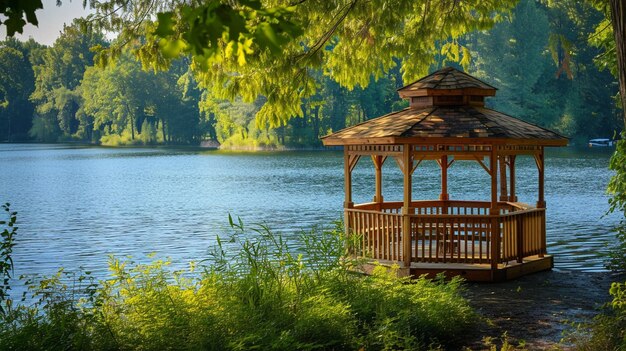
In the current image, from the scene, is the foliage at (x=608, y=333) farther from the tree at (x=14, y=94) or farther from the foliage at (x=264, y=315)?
the tree at (x=14, y=94)

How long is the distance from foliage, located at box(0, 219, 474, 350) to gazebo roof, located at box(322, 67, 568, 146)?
12.3 ft

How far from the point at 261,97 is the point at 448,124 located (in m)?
72.5

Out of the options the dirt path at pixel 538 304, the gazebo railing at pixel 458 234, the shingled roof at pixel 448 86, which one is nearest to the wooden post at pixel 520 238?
the gazebo railing at pixel 458 234

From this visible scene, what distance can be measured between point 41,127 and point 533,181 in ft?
353

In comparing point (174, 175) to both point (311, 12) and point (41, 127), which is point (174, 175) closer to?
point (311, 12)

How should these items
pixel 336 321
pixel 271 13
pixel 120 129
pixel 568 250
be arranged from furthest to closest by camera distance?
pixel 120 129
pixel 568 250
pixel 336 321
pixel 271 13

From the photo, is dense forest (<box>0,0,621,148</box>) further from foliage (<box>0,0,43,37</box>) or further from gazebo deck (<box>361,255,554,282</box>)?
foliage (<box>0,0,43,37</box>)

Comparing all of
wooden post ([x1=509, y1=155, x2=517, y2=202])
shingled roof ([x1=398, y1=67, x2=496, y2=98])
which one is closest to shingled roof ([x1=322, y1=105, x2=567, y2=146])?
shingled roof ([x1=398, y1=67, x2=496, y2=98])

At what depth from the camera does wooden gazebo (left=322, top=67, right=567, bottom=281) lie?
A: 13.8 m

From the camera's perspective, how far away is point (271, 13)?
4324 millimetres

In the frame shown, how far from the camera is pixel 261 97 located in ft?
282

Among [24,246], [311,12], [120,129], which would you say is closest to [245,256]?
[311,12]

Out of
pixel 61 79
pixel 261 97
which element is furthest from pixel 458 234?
pixel 61 79

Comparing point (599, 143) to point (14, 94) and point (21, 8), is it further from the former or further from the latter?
point (14, 94)
